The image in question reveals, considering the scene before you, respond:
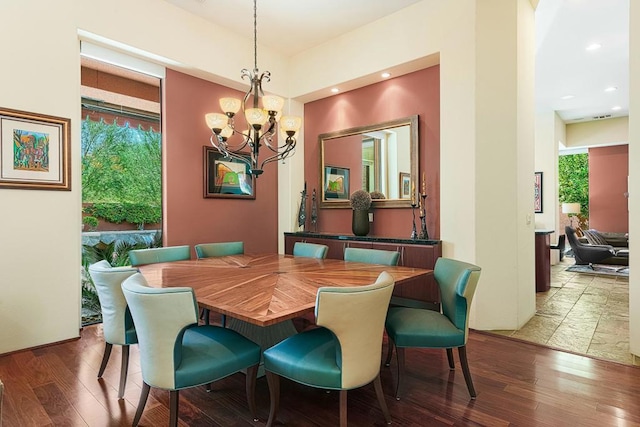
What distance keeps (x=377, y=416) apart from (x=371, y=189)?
10.3 ft

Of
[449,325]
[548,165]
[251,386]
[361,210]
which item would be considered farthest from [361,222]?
[548,165]

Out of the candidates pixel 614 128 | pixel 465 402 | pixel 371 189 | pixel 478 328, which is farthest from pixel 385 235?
pixel 614 128

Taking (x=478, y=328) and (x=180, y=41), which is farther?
(x=180, y=41)

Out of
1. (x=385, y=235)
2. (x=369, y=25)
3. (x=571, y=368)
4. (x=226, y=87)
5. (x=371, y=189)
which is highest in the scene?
(x=369, y=25)

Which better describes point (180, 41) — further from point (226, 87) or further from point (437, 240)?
point (437, 240)

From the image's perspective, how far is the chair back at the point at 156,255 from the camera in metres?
3.19

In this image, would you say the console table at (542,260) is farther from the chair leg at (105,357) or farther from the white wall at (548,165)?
the chair leg at (105,357)

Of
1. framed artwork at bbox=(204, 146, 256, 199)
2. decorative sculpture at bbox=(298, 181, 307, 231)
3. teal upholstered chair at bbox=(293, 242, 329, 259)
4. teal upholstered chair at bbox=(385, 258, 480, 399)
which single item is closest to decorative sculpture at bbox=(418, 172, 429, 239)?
teal upholstered chair at bbox=(293, 242, 329, 259)

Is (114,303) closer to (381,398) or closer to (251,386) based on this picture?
(251,386)

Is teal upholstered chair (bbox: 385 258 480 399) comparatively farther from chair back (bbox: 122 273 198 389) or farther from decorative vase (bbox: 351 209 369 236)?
decorative vase (bbox: 351 209 369 236)

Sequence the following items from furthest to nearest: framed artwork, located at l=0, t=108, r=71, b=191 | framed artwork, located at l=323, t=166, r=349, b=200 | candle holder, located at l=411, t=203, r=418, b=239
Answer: framed artwork, located at l=323, t=166, r=349, b=200, candle holder, located at l=411, t=203, r=418, b=239, framed artwork, located at l=0, t=108, r=71, b=191

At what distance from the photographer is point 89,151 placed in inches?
149

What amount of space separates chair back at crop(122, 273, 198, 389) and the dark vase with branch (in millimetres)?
3030

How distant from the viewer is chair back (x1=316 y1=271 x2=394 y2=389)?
167 centimetres
